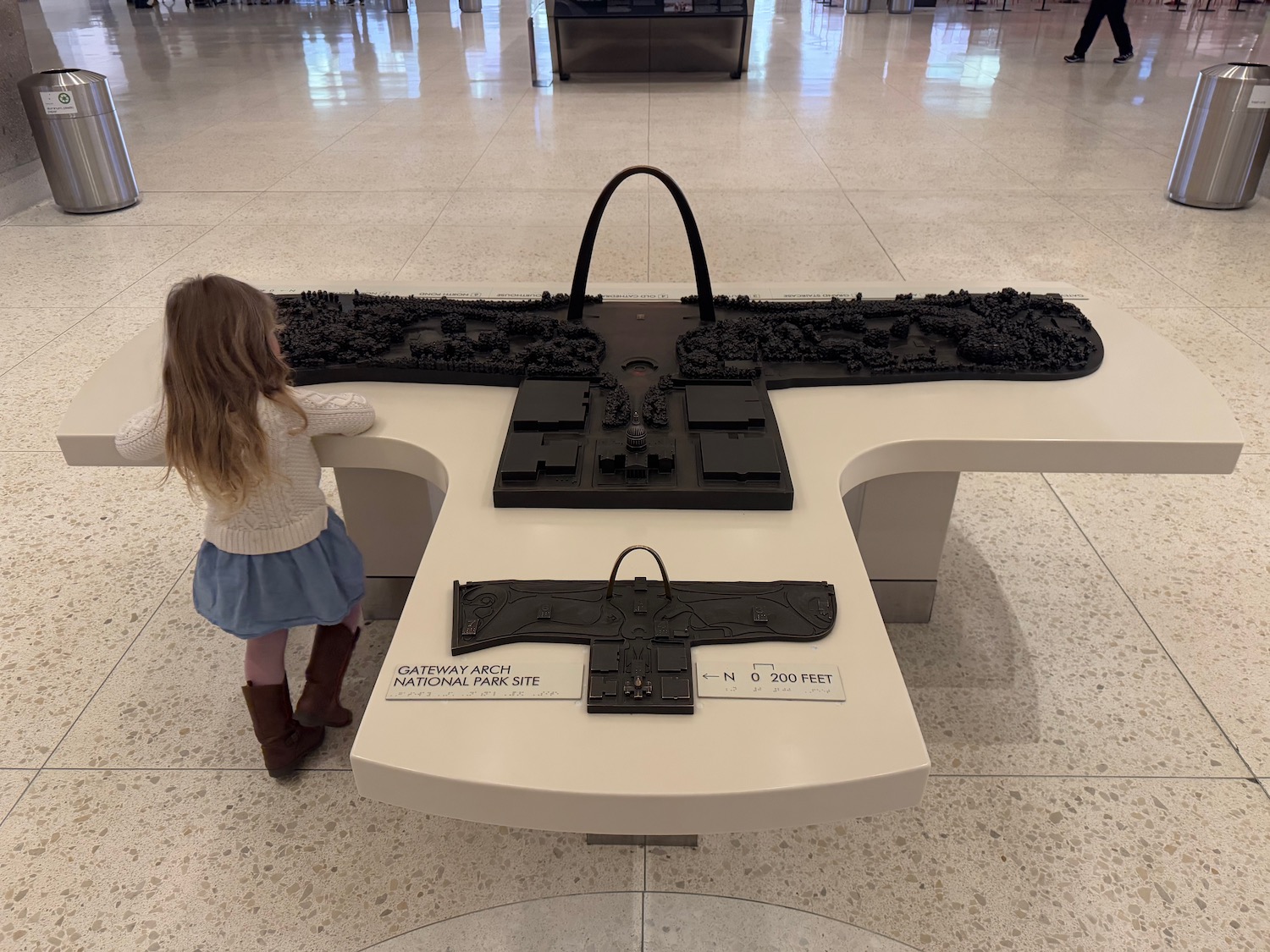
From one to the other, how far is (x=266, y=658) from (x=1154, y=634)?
8.50ft

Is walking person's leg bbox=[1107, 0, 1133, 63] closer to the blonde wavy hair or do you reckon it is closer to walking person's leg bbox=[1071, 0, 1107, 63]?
walking person's leg bbox=[1071, 0, 1107, 63]

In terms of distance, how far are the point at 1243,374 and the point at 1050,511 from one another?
5.30 ft

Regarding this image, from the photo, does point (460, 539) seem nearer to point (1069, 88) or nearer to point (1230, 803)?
point (1230, 803)

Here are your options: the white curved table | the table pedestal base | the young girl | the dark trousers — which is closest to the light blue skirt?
the young girl

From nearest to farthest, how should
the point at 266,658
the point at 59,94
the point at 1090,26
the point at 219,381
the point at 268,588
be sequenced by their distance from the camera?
the point at 219,381 → the point at 268,588 → the point at 266,658 → the point at 59,94 → the point at 1090,26

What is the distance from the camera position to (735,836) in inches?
85.7

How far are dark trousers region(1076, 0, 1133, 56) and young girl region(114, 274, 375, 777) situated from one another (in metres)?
11.9

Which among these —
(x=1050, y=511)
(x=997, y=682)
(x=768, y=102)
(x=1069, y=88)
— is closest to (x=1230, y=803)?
(x=997, y=682)

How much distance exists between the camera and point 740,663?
4.64 feet

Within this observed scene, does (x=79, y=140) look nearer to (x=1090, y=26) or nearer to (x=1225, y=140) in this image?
(x=1225, y=140)

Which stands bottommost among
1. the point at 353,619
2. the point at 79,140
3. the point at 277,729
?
the point at 277,729

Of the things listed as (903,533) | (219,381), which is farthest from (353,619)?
(903,533)

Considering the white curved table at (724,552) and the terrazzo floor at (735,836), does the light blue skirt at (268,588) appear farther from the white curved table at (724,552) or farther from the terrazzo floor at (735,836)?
the terrazzo floor at (735,836)

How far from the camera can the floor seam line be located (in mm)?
2396
